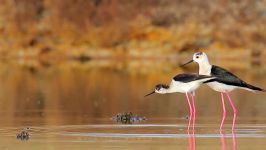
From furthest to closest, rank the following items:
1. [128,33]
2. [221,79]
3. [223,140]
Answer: [128,33], [221,79], [223,140]

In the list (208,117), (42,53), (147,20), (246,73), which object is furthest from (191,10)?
(208,117)

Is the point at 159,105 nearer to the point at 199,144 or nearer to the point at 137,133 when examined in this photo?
the point at 137,133

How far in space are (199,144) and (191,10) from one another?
143ft

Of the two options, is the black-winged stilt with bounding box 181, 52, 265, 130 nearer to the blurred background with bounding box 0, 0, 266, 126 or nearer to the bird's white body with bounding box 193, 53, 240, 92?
the bird's white body with bounding box 193, 53, 240, 92

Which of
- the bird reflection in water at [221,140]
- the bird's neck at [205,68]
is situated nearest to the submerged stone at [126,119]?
the bird's neck at [205,68]

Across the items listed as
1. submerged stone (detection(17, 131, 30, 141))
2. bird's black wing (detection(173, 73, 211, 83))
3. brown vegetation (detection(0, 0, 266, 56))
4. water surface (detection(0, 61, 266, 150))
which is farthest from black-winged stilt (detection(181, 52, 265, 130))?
brown vegetation (detection(0, 0, 266, 56))

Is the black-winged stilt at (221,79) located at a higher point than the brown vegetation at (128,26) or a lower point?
lower

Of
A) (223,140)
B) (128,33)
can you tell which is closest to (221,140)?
(223,140)

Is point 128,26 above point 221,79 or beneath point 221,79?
above

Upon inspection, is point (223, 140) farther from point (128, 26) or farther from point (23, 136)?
point (128, 26)

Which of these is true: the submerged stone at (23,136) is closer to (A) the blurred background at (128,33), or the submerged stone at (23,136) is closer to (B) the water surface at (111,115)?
(B) the water surface at (111,115)

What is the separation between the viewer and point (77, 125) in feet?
53.0

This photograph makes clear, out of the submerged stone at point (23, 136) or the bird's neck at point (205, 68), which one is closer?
the submerged stone at point (23, 136)

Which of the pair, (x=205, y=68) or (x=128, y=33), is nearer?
(x=205, y=68)
